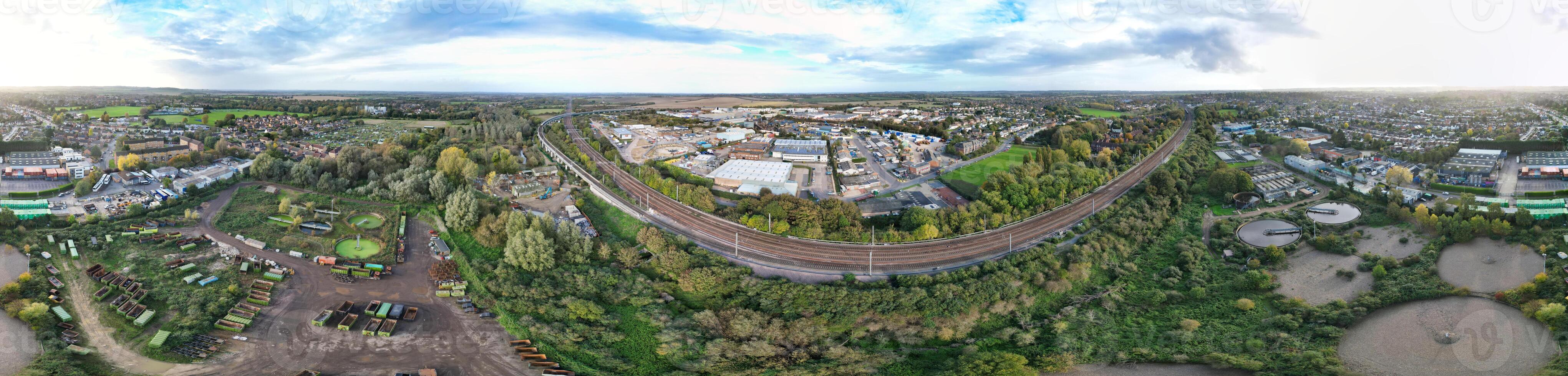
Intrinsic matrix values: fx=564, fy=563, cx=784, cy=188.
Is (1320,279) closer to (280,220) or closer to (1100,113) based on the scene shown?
(280,220)

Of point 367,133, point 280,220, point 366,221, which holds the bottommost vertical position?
point 366,221

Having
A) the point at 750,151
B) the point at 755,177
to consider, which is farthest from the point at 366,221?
the point at 750,151

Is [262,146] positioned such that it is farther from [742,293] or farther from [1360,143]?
[1360,143]

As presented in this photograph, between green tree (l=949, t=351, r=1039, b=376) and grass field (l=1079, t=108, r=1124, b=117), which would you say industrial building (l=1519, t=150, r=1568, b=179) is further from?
grass field (l=1079, t=108, r=1124, b=117)

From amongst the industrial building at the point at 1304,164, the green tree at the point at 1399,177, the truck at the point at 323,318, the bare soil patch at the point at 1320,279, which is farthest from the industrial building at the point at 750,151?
the green tree at the point at 1399,177

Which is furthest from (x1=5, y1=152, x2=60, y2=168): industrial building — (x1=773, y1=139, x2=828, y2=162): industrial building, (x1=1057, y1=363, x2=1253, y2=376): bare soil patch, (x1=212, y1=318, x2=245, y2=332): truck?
(x1=1057, y1=363, x2=1253, y2=376): bare soil patch

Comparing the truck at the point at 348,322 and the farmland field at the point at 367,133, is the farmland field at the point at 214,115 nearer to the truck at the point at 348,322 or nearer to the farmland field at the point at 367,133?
the farmland field at the point at 367,133
